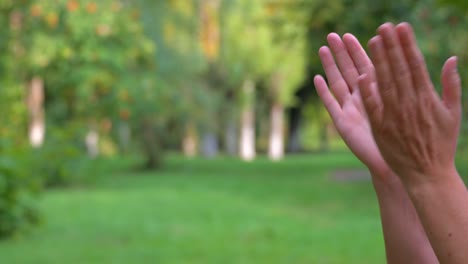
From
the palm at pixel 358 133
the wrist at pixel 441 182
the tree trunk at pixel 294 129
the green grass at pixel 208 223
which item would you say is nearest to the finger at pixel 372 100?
the wrist at pixel 441 182

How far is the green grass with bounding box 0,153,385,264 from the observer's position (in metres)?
9.07

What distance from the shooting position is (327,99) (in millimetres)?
1552

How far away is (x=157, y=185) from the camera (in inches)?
813

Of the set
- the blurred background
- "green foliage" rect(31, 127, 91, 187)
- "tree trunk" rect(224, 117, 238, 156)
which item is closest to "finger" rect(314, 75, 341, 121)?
the blurred background

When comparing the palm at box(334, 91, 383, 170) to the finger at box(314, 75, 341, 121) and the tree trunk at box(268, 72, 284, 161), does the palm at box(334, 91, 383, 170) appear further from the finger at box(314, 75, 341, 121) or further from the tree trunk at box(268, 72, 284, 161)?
the tree trunk at box(268, 72, 284, 161)

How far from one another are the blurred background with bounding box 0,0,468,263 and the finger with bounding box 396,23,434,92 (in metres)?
1.73

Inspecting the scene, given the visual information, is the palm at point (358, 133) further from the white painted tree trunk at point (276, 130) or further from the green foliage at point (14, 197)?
the white painted tree trunk at point (276, 130)

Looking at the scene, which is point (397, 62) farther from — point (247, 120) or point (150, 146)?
point (247, 120)

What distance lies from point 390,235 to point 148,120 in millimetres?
24129

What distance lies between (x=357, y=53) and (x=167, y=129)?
85.0 ft

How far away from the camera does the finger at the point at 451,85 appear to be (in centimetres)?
108

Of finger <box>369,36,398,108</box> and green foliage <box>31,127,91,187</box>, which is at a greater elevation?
finger <box>369,36,398,108</box>

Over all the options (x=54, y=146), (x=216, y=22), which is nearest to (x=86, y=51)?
(x=54, y=146)

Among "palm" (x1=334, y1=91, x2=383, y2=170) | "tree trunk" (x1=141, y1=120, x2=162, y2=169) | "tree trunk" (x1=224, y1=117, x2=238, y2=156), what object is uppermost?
"palm" (x1=334, y1=91, x2=383, y2=170)
